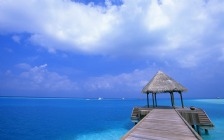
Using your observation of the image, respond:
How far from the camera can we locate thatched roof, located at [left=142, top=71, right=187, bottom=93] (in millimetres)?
16422

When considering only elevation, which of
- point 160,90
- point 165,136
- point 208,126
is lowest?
point 208,126

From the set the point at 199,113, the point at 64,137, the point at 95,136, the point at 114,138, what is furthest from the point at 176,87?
the point at 64,137

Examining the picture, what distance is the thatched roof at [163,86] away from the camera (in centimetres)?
1642

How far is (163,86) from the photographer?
1673 cm


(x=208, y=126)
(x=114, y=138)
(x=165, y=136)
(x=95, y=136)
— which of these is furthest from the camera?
(x=95, y=136)

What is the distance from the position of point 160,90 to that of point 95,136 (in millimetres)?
7597

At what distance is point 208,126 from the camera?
13.6 metres

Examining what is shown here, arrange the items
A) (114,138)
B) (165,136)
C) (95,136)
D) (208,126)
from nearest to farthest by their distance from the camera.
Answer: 1. (165,136)
2. (208,126)
3. (114,138)
4. (95,136)

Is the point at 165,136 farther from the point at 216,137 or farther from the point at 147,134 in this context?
the point at 216,137

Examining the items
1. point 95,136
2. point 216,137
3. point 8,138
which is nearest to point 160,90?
point 216,137

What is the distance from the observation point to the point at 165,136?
20.2 feet

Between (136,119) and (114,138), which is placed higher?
(136,119)

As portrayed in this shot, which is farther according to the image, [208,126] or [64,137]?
[64,137]

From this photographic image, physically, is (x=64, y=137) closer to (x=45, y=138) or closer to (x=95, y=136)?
(x=45, y=138)
